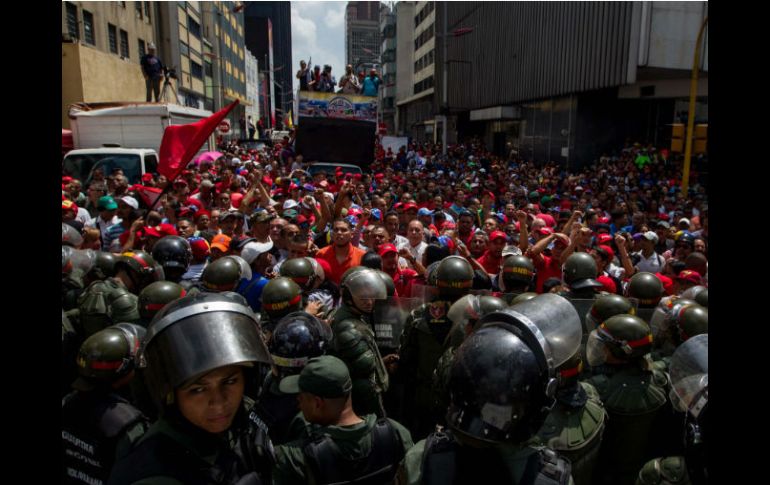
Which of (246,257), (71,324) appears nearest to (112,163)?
(246,257)

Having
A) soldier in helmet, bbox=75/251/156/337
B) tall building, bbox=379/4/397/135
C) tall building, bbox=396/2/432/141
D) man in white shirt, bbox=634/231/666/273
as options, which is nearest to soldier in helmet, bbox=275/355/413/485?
soldier in helmet, bbox=75/251/156/337

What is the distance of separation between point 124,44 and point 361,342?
3038cm

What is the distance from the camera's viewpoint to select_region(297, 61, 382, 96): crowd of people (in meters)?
18.7

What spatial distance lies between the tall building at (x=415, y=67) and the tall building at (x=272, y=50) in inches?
849

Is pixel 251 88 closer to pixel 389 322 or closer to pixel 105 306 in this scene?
pixel 105 306

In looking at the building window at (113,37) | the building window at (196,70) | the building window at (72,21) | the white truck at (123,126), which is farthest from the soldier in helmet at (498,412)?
the building window at (196,70)

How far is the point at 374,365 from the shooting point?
341 cm

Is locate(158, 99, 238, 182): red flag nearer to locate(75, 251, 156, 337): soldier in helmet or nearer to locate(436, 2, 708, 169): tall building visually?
locate(75, 251, 156, 337): soldier in helmet

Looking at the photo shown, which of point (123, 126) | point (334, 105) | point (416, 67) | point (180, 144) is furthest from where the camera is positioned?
point (416, 67)

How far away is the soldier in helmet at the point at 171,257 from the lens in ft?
15.6

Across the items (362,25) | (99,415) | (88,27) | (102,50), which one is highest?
(362,25)

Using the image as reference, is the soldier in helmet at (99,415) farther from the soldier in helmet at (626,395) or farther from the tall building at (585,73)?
the tall building at (585,73)

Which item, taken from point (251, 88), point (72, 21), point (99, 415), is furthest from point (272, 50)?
point (99, 415)

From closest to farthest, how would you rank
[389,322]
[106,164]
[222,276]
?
[222,276], [389,322], [106,164]
